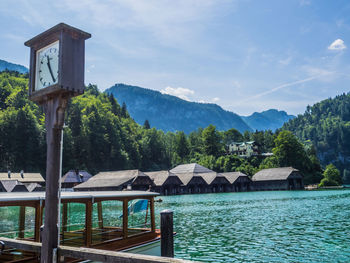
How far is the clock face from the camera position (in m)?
Result: 5.75

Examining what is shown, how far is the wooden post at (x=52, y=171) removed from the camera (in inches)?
A: 214

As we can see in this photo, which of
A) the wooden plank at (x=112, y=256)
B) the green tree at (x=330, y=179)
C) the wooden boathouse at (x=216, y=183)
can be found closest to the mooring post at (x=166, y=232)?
the wooden plank at (x=112, y=256)

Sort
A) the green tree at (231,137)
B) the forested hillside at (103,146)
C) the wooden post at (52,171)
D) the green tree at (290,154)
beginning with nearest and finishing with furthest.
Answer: the wooden post at (52,171) < the forested hillside at (103,146) < the green tree at (290,154) < the green tree at (231,137)

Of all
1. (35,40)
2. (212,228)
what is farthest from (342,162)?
(35,40)

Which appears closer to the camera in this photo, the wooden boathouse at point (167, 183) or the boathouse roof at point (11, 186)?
the boathouse roof at point (11, 186)

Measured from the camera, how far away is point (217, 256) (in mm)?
13352

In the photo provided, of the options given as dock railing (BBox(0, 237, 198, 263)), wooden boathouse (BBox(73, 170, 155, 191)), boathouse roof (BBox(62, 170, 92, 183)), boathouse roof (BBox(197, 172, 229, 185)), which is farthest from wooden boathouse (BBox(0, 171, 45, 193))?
dock railing (BBox(0, 237, 198, 263))

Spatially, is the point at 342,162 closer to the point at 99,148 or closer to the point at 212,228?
the point at 99,148

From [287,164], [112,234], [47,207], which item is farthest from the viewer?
[287,164]

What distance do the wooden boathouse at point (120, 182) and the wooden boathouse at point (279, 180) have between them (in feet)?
106

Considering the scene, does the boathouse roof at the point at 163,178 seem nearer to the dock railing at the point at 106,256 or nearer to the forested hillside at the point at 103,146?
the forested hillside at the point at 103,146

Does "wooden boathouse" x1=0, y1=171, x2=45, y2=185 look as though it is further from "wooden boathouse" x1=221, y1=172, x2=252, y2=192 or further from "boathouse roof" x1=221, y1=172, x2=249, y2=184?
"boathouse roof" x1=221, y1=172, x2=249, y2=184

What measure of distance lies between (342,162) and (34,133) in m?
162

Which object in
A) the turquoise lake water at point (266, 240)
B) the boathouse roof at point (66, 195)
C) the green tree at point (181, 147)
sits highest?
the green tree at point (181, 147)
